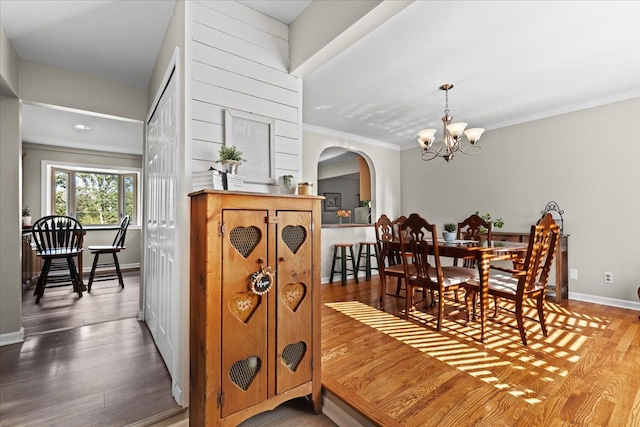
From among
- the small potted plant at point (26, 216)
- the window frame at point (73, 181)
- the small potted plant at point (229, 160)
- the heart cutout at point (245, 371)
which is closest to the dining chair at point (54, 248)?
the small potted plant at point (26, 216)

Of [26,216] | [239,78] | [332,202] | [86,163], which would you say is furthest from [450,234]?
[86,163]

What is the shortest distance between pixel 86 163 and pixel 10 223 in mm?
3847

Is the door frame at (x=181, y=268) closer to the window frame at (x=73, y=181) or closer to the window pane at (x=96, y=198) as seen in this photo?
the window frame at (x=73, y=181)

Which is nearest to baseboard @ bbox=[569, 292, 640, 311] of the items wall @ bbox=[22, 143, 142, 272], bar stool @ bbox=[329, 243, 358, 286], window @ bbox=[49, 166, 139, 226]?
bar stool @ bbox=[329, 243, 358, 286]

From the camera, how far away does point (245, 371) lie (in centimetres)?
158

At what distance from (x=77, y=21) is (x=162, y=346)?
255 centimetres

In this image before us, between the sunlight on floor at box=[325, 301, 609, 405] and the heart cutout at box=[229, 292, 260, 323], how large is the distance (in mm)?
1496

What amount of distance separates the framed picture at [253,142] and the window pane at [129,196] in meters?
5.80

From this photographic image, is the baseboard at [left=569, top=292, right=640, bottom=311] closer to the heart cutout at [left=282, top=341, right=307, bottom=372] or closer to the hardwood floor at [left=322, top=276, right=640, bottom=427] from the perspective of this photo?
the hardwood floor at [left=322, top=276, right=640, bottom=427]

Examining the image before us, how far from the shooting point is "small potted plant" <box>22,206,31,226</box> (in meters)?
4.70

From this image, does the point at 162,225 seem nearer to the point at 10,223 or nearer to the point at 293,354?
the point at 293,354

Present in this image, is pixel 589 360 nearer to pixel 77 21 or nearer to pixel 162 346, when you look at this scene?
pixel 162 346

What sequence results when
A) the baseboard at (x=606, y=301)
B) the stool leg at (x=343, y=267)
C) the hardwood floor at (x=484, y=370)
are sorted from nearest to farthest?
the hardwood floor at (x=484, y=370)
the baseboard at (x=606, y=301)
the stool leg at (x=343, y=267)

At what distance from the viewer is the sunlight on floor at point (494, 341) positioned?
6.58ft
